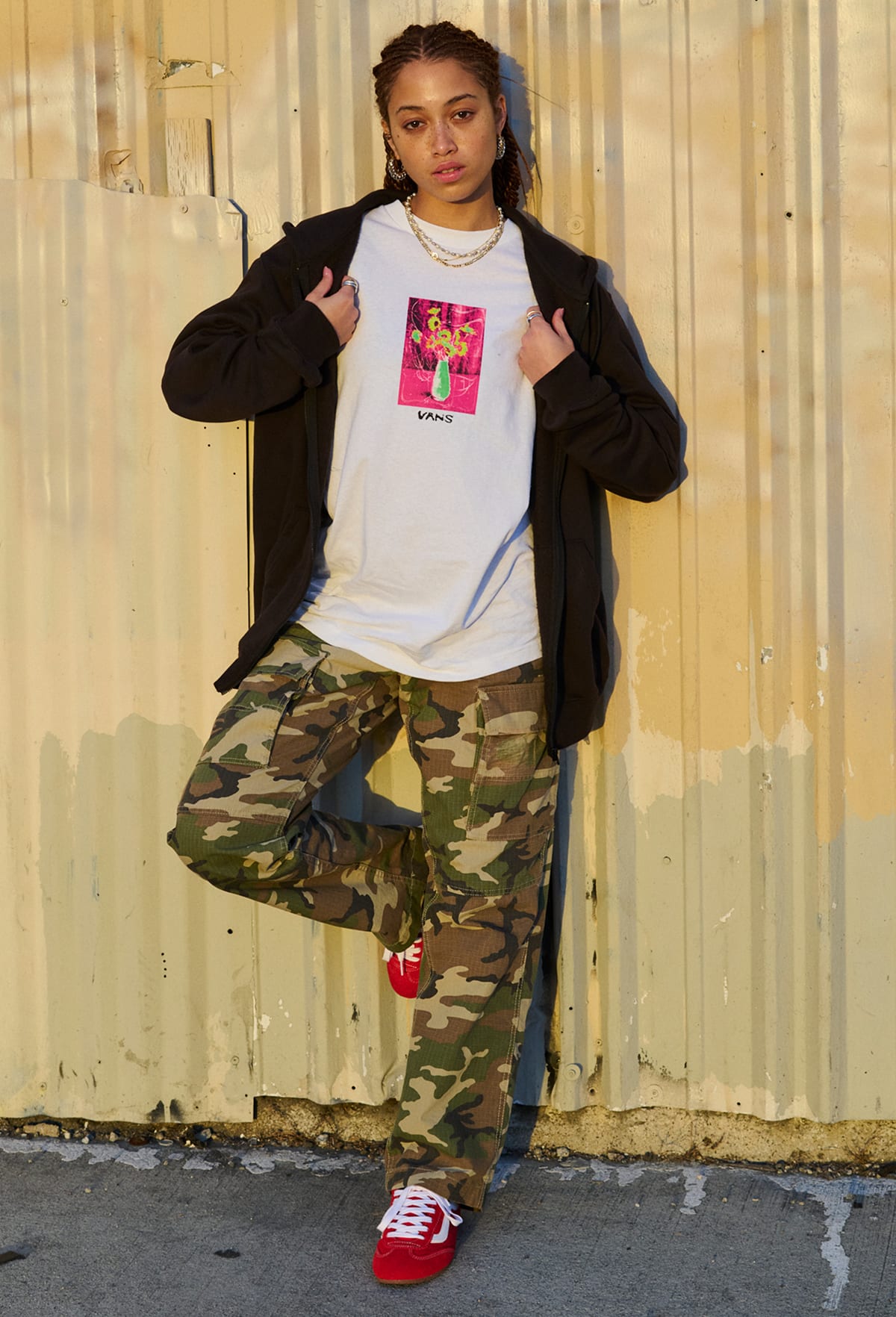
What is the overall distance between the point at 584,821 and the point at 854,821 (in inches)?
25.7

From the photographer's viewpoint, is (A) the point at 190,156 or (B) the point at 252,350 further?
(A) the point at 190,156

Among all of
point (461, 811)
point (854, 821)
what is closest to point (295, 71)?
point (461, 811)

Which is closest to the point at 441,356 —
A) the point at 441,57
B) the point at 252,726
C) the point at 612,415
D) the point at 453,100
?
the point at 612,415

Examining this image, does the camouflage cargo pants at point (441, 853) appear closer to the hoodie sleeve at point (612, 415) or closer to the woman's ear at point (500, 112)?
the hoodie sleeve at point (612, 415)

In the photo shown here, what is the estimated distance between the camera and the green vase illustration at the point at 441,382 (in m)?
2.85

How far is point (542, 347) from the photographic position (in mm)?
2836

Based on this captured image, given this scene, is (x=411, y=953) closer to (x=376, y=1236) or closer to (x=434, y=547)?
(x=376, y=1236)

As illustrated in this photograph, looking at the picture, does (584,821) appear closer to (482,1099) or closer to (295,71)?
(482,1099)

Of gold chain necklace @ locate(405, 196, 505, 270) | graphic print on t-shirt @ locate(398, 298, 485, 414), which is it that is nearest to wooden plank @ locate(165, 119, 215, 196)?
gold chain necklace @ locate(405, 196, 505, 270)

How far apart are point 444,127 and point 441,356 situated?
1.62ft

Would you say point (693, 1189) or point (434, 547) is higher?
point (434, 547)

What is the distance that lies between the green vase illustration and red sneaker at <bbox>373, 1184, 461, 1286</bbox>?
69.5 inches

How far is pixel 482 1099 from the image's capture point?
2990 mm

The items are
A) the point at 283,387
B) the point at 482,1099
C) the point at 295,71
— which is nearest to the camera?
the point at 283,387
